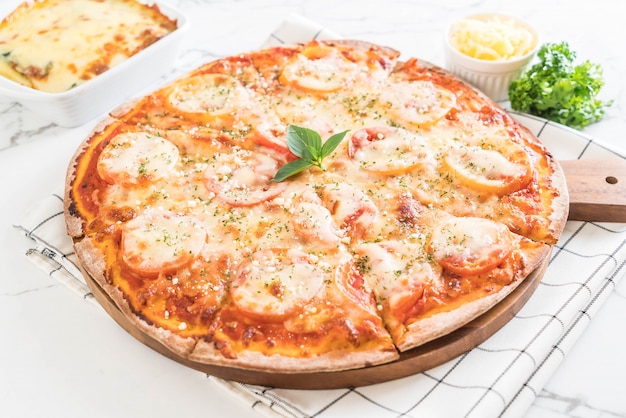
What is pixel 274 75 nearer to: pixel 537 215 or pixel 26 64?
pixel 26 64

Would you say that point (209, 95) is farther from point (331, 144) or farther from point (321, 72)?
point (331, 144)

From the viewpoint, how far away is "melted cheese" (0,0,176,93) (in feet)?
14.6

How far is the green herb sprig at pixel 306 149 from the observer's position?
365 cm

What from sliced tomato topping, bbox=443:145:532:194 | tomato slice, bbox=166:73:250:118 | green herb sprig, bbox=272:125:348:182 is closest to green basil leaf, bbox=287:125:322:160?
green herb sprig, bbox=272:125:348:182

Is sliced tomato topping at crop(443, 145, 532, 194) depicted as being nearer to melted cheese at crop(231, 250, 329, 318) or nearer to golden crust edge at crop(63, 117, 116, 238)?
melted cheese at crop(231, 250, 329, 318)

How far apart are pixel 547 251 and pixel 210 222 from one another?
151cm

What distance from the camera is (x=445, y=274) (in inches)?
127

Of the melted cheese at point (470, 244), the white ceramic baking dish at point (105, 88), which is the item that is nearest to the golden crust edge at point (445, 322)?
the melted cheese at point (470, 244)

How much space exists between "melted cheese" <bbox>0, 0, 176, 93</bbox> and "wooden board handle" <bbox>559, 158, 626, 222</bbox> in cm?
264

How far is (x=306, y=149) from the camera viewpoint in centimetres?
370

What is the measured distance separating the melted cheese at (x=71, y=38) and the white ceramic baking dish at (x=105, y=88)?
0.11 m

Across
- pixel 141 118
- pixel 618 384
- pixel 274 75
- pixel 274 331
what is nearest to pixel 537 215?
pixel 618 384

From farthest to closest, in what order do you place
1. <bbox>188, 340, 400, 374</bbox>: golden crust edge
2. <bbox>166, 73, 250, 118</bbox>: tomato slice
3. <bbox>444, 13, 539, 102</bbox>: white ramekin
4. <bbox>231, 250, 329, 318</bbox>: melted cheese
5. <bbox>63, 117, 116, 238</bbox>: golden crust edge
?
<bbox>444, 13, 539, 102</bbox>: white ramekin → <bbox>166, 73, 250, 118</bbox>: tomato slice → <bbox>63, 117, 116, 238</bbox>: golden crust edge → <bbox>231, 250, 329, 318</bbox>: melted cheese → <bbox>188, 340, 400, 374</bbox>: golden crust edge

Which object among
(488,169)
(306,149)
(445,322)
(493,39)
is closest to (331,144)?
(306,149)
